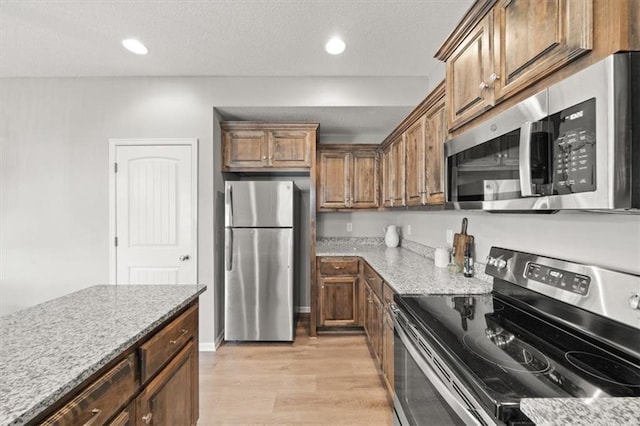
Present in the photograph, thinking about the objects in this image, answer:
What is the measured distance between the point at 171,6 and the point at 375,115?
2.04 metres

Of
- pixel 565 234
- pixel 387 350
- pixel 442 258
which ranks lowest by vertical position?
pixel 387 350

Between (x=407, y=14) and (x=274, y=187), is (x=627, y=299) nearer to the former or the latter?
(x=407, y=14)

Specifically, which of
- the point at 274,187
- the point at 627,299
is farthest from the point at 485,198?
the point at 274,187

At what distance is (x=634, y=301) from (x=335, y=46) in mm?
2364

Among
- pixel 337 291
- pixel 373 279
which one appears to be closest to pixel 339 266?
pixel 337 291

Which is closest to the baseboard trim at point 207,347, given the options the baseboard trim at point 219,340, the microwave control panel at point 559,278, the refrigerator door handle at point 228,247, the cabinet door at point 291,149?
the baseboard trim at point 219,340

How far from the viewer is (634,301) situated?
953 mm

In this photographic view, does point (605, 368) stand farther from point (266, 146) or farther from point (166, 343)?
point (266, 146)

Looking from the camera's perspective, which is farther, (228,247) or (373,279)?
(228,247)

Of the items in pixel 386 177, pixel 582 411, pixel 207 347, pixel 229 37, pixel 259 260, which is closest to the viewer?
pixel 582 411

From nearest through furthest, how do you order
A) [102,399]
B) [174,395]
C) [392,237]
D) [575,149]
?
[575,149] → [102,399] → [174,395] → [392,237]

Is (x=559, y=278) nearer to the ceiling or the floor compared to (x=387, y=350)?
nearer to the ceiling

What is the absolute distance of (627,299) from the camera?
98 cm

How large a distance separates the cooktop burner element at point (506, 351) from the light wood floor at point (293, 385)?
1.24 m
